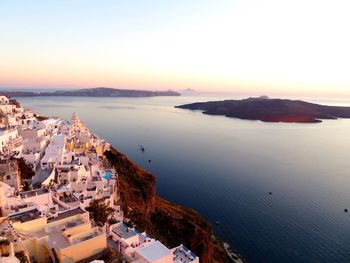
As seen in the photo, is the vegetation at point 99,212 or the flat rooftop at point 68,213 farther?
the vegetation at point 99,212

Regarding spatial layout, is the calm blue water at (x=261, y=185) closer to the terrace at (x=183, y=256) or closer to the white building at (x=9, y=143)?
the terrace at (x=183, y=256)

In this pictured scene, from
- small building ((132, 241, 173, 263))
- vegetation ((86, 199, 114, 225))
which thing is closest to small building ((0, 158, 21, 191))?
vegetation ((86, 199, 114, 225))

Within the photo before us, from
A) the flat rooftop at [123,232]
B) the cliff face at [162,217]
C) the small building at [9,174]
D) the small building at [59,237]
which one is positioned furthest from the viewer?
the cliff face at [162,217]

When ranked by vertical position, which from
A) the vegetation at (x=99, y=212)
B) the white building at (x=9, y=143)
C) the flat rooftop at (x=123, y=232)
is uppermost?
the white building at (x=9, y=143)

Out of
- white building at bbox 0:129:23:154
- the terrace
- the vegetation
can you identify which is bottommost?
the terrace

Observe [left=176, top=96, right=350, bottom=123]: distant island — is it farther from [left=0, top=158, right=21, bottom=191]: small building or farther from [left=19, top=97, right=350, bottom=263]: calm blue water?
[left=0, top=158, right=21, bottom=191]: small building

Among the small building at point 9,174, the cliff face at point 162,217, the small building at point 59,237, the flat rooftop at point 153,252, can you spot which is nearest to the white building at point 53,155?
the small building at point 9,174

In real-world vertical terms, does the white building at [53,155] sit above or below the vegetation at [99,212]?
above

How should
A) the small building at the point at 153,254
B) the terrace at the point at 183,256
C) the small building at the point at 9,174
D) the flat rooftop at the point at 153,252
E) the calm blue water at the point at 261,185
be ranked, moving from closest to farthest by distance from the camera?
the small building at the point at 153,254 < the flat rooftop at the point at 153,252 < the terrace at the point at 183,256 < the small building at the point at 9,174 < the calm blue water at the point at 261,185
